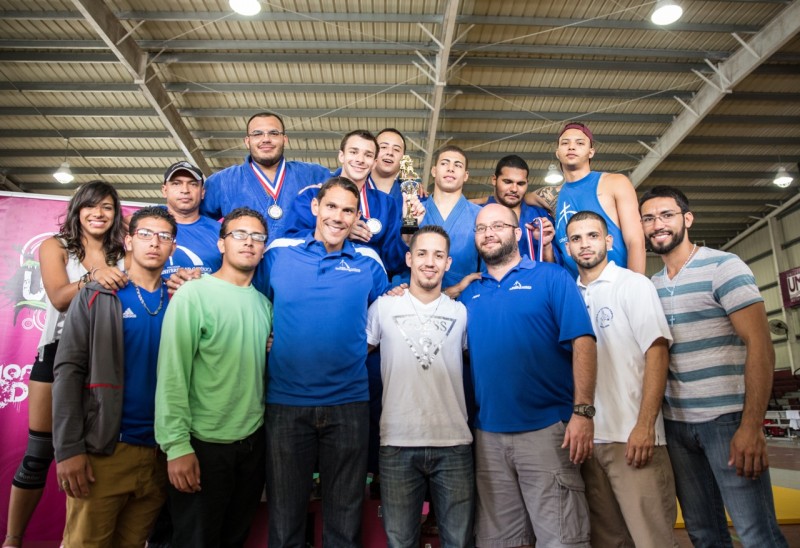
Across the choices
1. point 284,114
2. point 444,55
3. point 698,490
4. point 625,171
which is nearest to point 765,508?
point 698,490

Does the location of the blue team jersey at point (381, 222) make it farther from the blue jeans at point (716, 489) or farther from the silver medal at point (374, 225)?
the blue jeans at point (716, 489)

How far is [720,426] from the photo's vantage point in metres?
2.75

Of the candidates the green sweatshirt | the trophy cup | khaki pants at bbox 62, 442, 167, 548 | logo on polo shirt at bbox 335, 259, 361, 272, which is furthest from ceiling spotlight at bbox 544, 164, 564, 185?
khaki pants at bbox 62, 442, 167, 548

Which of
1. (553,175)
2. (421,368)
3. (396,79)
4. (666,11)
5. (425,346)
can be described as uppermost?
(396,79)

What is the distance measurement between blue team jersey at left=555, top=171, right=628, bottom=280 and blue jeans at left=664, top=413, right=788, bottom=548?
1.16 meters

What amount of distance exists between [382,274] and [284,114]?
10.2 m

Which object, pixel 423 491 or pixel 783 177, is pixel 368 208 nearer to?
pixel 423 491

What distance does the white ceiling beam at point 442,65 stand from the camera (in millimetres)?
9055

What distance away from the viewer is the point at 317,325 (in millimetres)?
2770

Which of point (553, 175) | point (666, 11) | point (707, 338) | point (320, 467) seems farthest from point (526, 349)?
point (553, 175)

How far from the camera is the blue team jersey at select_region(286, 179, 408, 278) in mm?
3656

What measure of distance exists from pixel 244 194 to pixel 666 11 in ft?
26.2

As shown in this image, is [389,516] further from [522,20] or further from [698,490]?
[522,20]

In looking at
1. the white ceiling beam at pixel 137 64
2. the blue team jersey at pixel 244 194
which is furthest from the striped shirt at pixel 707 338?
the white ceiling beam at pixel 137 64
